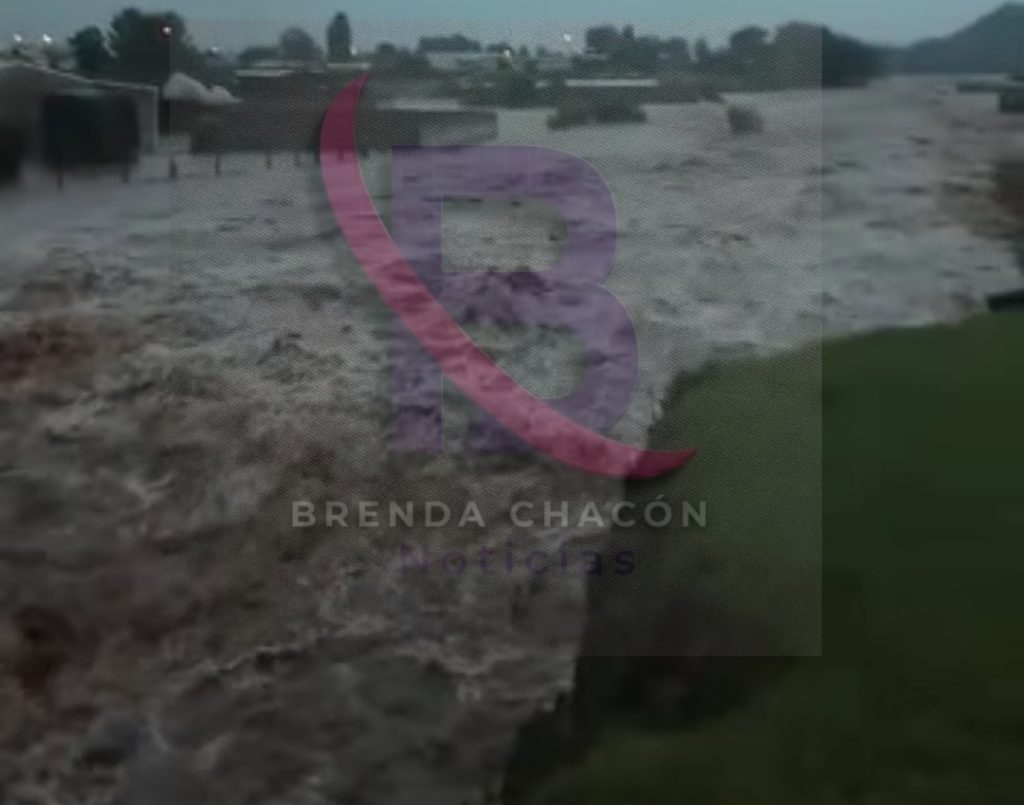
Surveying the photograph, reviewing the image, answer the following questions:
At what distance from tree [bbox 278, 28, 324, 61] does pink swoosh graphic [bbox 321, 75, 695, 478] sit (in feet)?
0.28

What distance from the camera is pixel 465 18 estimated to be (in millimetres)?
1614

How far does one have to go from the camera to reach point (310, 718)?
1607mm

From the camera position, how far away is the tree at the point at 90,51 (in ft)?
5.25

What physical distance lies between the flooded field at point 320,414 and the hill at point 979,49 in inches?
1.7

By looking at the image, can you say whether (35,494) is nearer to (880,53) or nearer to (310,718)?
(310,718)

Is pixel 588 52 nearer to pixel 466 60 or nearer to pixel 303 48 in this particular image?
pixel 466 60

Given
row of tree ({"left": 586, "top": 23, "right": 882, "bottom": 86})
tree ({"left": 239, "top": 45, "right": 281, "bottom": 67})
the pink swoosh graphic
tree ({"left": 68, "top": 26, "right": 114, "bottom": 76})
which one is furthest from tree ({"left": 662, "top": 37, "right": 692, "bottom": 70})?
tree ({"left": 68, "top": 26, "right": 114, "bottom": 76})

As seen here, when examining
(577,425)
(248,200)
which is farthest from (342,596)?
(248,200)

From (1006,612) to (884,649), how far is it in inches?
7.4

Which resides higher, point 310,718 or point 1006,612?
point 1006,612

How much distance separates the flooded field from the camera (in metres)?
1.61

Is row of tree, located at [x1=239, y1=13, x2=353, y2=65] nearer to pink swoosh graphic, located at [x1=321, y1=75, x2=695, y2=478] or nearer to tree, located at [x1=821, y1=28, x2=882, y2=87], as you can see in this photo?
pink swoosh graphic, located at [x1=321, y1=75, x2=695, y2=478]

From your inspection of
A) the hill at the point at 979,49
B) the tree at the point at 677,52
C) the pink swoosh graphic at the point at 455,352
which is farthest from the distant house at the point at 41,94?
the hill at the point at 979,49

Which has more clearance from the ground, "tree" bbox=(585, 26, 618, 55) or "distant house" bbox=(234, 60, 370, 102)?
"tree" bbox=(585, 26, 618, 55)
